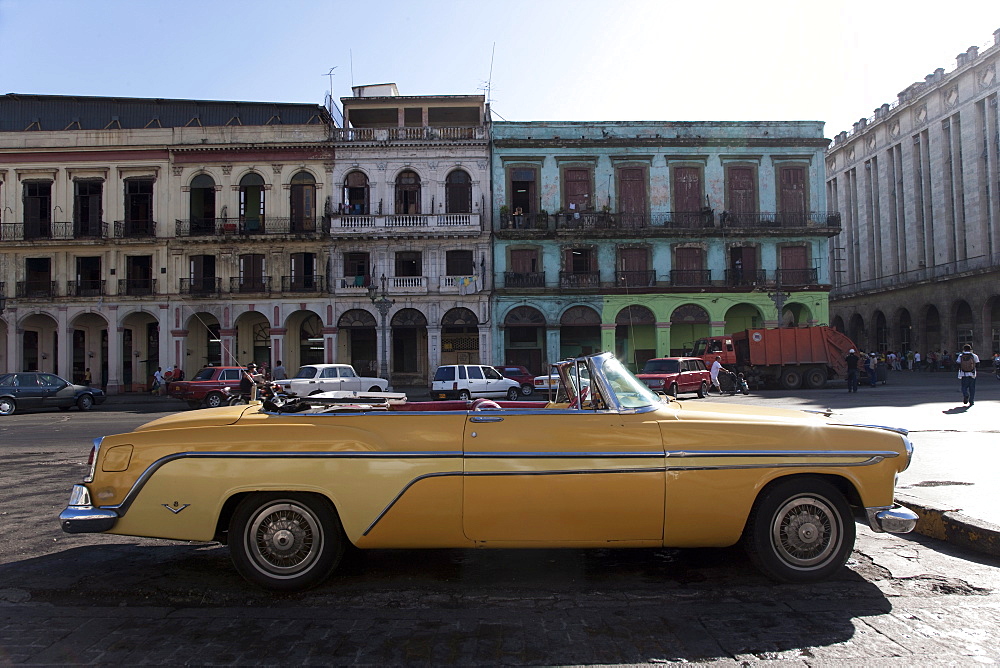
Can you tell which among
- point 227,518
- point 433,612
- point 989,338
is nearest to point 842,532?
point 433,612

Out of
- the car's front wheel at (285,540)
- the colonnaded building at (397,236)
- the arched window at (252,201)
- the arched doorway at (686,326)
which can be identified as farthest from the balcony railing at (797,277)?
the car's front wheel at (285,540)

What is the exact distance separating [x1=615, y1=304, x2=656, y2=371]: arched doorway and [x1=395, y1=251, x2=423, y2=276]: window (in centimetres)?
1050

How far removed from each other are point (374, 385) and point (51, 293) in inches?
784

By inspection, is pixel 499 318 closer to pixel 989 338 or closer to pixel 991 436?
pixel 991 436

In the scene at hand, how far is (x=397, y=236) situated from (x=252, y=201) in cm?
798

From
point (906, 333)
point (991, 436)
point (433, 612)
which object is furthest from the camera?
point (906, 333)

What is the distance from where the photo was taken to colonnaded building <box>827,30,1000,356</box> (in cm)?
3941

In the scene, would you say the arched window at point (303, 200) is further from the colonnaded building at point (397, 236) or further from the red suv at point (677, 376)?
the red suv at point (677, 376)

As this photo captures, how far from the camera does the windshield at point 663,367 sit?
23.6m

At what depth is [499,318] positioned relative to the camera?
3284cm

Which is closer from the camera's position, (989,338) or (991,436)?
(991,436)

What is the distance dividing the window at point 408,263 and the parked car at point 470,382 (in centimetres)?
1049

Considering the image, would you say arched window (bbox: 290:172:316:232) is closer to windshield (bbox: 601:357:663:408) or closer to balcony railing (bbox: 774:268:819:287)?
balcony railing (bbox: 774:268:819:287)

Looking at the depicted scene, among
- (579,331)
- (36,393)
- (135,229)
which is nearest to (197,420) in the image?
(36,393)
